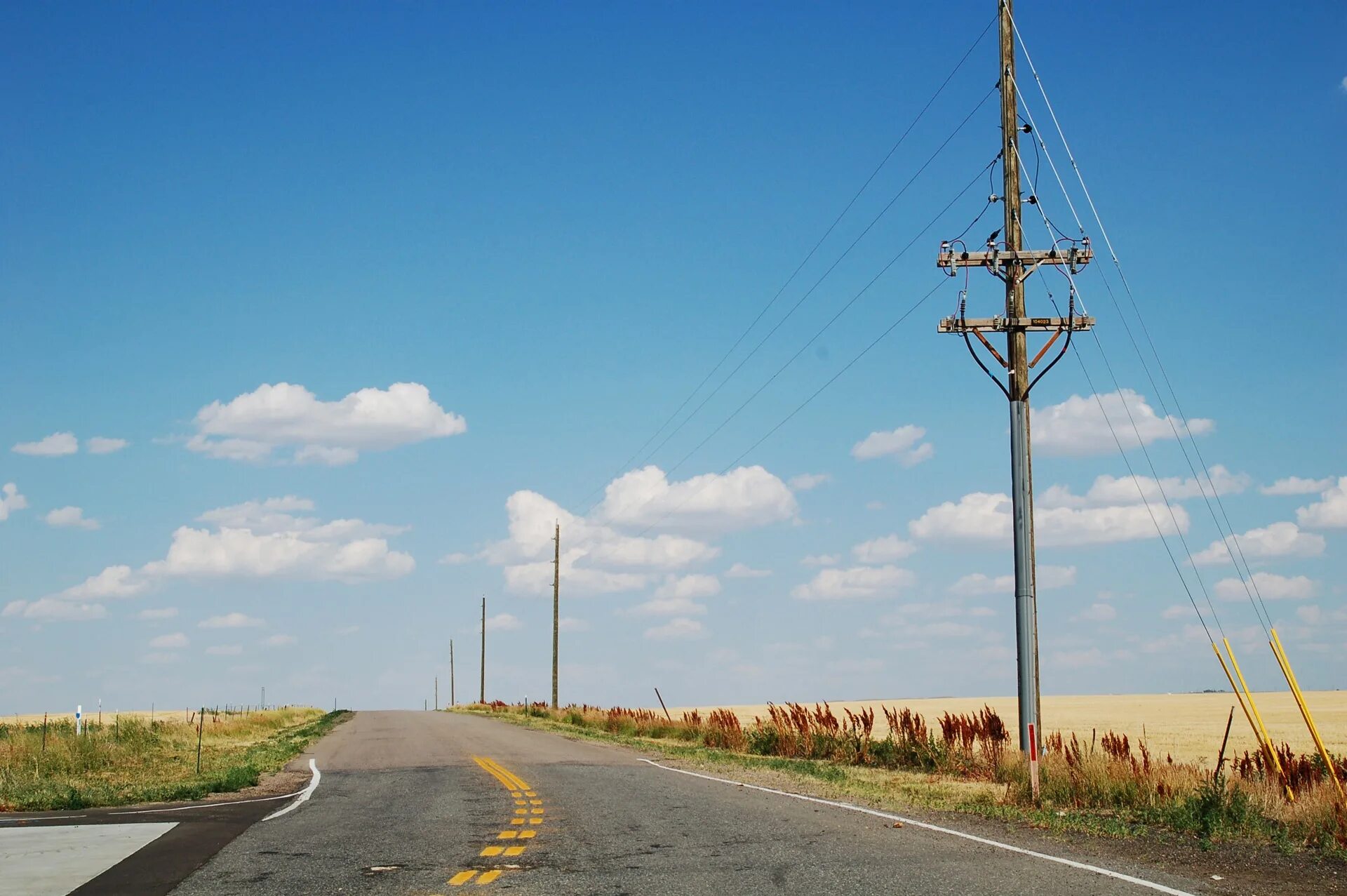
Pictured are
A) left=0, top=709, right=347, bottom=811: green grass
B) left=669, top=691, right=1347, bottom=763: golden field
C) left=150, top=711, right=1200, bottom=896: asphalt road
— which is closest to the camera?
left=150, top=711, right=1200, bottom=896: asphalt road

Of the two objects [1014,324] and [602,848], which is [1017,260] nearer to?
[1014,324]

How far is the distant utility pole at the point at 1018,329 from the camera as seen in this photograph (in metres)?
20.8

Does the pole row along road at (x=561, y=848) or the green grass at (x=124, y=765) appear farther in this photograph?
the green grass at (x=124, y=765)

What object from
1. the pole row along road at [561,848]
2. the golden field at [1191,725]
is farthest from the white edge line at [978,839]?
the golden field at [1191,725]

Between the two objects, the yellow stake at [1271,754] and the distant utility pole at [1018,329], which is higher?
the distant utility pole at [1018,329]

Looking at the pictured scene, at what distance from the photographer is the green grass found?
1933 cm

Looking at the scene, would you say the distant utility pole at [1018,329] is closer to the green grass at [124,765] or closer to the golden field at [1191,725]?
the golden field at [1191,725]

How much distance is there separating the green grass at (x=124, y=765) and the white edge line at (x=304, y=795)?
3.47 feet

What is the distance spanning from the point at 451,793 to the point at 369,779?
14.0 ft

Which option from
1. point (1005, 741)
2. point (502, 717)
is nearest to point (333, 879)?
point (1005, 741)

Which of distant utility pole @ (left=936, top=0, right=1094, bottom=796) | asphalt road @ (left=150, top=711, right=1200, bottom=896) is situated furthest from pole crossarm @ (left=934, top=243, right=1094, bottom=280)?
asphalt road @ (left=150, top=711, right=1200, bottom=896)

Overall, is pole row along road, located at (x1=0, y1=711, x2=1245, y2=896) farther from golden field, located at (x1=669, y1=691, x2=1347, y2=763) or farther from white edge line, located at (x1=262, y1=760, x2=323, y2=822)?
golden field, located at (x1=669, y1=691, x2=1347, y2=763)

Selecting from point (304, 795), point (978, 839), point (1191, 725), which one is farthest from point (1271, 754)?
point (1191, 725)

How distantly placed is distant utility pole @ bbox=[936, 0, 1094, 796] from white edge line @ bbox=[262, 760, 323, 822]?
12293 millimetres
